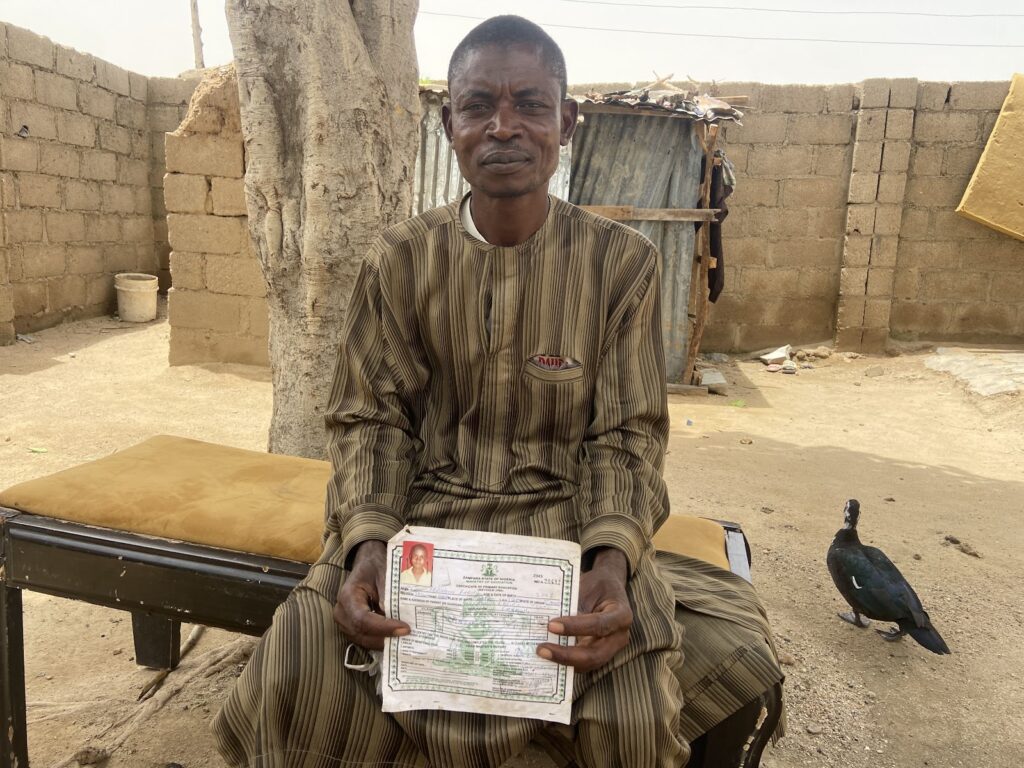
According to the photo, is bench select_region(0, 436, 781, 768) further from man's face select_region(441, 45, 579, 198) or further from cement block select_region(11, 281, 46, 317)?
cement block select_region(11, 281, 46, 317)

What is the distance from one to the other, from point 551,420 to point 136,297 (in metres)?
9.09

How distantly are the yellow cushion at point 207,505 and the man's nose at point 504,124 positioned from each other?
99cm

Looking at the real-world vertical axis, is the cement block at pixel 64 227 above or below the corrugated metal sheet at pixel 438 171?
below

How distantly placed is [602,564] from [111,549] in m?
1.17

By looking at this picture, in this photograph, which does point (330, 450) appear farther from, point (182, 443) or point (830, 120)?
point (830, 120)

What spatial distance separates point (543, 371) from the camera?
175 centimetres

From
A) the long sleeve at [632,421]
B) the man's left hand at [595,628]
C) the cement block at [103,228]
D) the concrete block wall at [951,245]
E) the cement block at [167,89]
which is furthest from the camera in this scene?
the cement block at [167,89]

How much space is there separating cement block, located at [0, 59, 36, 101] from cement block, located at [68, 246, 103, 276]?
1.66 metres

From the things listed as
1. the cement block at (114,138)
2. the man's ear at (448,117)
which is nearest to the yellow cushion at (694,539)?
the man's ear at (448,117)

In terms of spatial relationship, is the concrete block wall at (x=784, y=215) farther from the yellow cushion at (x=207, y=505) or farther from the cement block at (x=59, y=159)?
the yellow cushion at (x=207, y=505)

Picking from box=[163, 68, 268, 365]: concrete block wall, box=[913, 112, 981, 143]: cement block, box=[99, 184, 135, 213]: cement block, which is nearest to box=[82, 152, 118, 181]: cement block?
box=[99, 184, 135, 213]: cement block

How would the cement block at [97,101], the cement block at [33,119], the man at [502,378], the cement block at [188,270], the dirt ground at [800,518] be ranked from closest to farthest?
the man at [502,378]
the dirt ground at [800,518]
the cement block at [188,270]
the cement block at [33,119]
the cement block at [97,101]

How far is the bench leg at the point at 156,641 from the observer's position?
Result: 266 cm

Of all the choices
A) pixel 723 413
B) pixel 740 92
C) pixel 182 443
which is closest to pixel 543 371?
pixel 182 443
